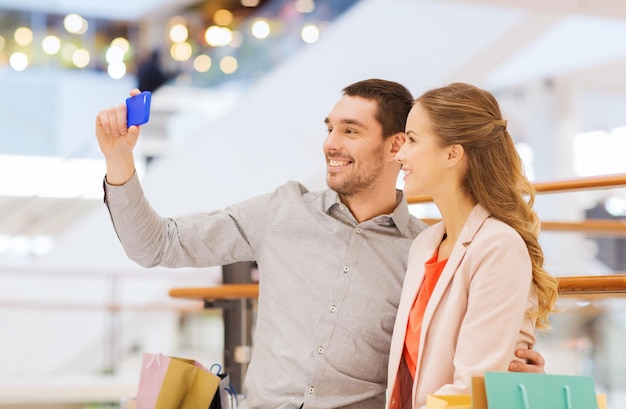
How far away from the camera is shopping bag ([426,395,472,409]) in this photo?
5.38 feet

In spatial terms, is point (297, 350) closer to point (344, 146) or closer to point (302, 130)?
point (344, 146)

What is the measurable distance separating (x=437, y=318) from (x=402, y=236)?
0.46 metres

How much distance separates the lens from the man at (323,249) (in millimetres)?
2209

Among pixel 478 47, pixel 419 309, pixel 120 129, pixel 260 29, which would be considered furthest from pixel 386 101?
pixel 260 29

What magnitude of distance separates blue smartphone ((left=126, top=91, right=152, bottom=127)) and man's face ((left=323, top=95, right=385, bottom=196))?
0.52 m

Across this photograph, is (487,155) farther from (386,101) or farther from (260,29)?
(260,29)

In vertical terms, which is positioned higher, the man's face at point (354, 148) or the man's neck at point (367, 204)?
the man's face at point (354, 148)

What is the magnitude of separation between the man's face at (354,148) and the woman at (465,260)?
0.97 ft

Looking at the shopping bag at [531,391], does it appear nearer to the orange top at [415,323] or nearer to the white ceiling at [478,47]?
the orange top at [415,323]

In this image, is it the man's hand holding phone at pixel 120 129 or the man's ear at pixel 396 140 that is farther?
the man's ear at pixel 396 140

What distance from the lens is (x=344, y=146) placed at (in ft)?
7.73

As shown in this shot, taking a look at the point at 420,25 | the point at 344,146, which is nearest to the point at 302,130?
the point at 420,25

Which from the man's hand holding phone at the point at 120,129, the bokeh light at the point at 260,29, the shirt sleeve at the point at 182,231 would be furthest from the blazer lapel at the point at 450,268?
the bokeh light at the point at 260,29

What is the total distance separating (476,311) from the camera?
1.83 metres
